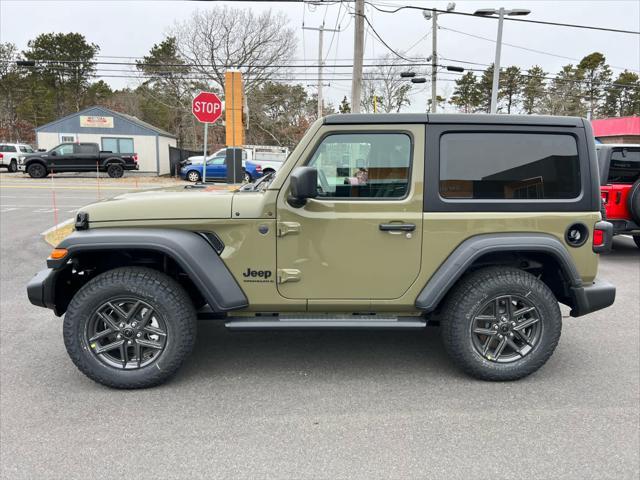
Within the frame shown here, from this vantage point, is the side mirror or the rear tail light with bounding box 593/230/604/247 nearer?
the side mirror

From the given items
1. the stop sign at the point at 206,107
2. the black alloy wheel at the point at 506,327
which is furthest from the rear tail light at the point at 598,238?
the stop sign at the point at 206,107

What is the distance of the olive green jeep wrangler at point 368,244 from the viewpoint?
10.5 feet

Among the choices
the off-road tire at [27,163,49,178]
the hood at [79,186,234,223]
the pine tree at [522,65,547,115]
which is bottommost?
the hood at [79,186,234,223]

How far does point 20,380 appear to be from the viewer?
339cm

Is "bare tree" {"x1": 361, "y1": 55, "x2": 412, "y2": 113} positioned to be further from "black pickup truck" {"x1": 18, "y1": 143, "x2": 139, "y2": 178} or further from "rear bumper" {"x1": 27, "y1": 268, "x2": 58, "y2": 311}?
"rear bumper" {"x1": 27, "y1": 268, "x2": 58, "y2": 311}

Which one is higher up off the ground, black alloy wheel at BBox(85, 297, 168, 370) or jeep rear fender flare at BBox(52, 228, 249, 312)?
jeep rear fender flare at BBox(52, 228, 249, 312)

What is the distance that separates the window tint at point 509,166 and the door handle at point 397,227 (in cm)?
34

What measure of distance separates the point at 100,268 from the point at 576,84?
5390cm

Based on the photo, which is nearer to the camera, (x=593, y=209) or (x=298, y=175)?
(x=298, y=175)

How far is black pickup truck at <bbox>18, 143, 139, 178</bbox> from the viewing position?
25641 mm

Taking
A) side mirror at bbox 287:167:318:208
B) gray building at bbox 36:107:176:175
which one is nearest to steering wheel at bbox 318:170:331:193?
side mirror at bbox 287:167:318:208

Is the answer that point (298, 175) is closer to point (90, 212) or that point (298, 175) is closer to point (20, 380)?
point (90, 212)

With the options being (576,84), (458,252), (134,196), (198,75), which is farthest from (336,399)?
(576,84)

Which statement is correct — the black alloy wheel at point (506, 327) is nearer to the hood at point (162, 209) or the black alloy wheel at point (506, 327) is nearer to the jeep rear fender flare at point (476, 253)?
the jeep rear fender flare at point (476, 253)
